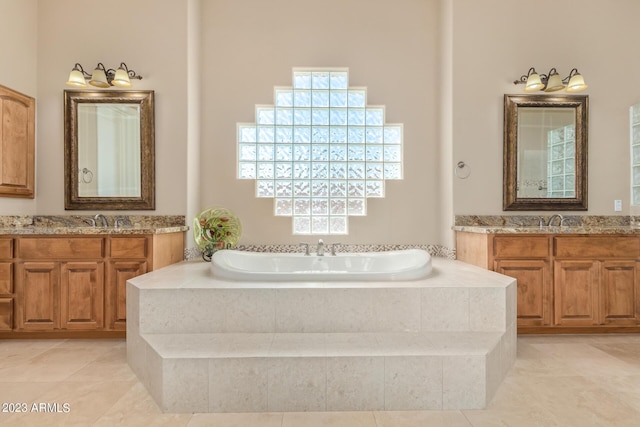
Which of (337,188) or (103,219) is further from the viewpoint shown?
(337,188)

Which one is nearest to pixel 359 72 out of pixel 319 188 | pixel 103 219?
pixel 319 188

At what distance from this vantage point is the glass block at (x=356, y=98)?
3549mm

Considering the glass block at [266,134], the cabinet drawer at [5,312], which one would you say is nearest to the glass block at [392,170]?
the glass block at [266,134]

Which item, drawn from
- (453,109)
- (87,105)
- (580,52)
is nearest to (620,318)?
(453,109)

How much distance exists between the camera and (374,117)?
3561 mm

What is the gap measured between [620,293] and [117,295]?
12.8 feet

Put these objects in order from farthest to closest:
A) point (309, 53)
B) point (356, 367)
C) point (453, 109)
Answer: point (309, 53) < point (453, 109) < point (356, 367)

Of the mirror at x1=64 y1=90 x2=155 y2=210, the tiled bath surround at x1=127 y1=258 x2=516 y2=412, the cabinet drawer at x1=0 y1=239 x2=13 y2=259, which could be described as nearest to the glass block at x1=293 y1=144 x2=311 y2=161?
the mirror at x1=64 y1=90 x2=155 y2=210

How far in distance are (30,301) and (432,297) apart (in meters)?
2.90

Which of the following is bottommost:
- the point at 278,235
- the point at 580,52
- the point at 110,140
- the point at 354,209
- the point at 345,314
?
the point at 345,314

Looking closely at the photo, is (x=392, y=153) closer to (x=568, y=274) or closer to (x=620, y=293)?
(x=568, y=274)

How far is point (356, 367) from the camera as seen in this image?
5.85ft

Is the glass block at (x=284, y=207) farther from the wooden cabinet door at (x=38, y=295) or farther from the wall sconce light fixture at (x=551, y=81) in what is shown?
the wall sconce light fixture at (x=551, y=81)

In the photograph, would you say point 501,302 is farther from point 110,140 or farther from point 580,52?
point 110,140
